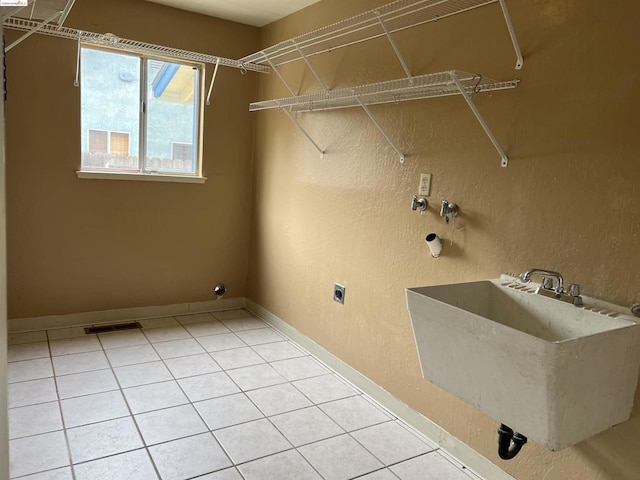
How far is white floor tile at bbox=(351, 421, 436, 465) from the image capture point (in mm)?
2111

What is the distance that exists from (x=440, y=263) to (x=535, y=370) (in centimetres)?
93

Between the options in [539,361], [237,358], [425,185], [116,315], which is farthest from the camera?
[116,315]

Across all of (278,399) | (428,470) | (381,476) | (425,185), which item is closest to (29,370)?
(278,399)

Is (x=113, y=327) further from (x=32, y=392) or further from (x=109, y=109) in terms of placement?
(x=109, y=109)

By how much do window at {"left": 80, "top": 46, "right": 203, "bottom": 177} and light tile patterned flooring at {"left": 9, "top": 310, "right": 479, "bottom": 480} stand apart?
4.04ft

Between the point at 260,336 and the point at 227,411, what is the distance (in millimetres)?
1059

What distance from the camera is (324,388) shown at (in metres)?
2.69

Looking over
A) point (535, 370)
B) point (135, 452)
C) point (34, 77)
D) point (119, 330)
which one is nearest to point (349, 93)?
point (535, 370)

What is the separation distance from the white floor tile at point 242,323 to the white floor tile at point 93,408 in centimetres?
118

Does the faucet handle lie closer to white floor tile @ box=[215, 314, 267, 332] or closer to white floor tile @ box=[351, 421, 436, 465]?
white floor tile @ box=[351, 421, 436, 465]

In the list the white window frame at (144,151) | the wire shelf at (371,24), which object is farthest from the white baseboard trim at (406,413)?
the wire shelf at (371,24)

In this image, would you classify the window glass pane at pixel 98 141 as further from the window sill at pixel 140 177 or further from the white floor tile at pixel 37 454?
the white floor tile at pixel 37 454

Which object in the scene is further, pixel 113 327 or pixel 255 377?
pixel 113 327

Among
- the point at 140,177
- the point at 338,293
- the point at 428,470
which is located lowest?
the point at 428,470
